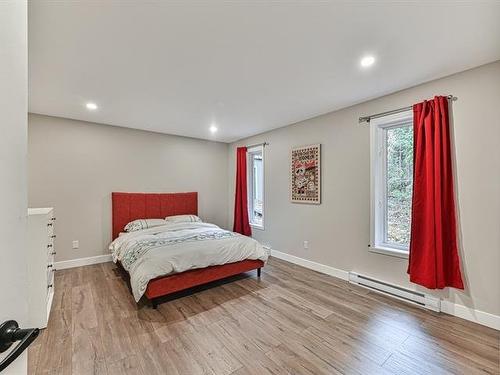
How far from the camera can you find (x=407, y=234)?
2887 mm

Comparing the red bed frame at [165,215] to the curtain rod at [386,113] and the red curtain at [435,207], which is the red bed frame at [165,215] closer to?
the red curtain at [435,207]

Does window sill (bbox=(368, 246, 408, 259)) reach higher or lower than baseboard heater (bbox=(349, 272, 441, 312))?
higher

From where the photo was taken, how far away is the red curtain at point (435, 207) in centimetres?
238

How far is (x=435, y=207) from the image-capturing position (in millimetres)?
2418

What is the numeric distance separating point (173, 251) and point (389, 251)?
8.50ft

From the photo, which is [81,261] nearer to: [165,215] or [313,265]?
[165,215]

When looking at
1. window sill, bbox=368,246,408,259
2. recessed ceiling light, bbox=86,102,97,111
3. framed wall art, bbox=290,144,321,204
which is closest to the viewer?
window sill, bbox=368,246,408,259

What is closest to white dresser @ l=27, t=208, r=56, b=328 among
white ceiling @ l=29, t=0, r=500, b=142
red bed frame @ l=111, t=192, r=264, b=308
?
red bed frame @ l=111, t=192, r=264, b=308

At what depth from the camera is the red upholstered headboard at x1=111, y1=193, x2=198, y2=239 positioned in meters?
4.15

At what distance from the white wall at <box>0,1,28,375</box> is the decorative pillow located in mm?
3480

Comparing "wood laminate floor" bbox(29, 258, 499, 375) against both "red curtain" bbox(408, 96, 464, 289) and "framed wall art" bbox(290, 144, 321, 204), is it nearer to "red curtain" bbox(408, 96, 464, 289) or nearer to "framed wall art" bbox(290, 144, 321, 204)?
"red curtain" bbox(408, 96, 464, 289)

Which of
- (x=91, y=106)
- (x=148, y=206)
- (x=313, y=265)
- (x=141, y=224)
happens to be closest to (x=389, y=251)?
(x=313, y=265)

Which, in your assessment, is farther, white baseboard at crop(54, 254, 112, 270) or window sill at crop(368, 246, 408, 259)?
white baseboard at crop(54, 254, 112, 270)

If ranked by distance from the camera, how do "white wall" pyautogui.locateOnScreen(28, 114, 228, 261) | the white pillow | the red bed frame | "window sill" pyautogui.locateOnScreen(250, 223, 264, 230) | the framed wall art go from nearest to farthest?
the red bed frame, "white wall" pyautogui.locateOnScreen(28, 114, 228, 261), the framed wall art, the white pillow, "window sill" pyautogui.locateOnScreen(250, 223, 264, 230)
